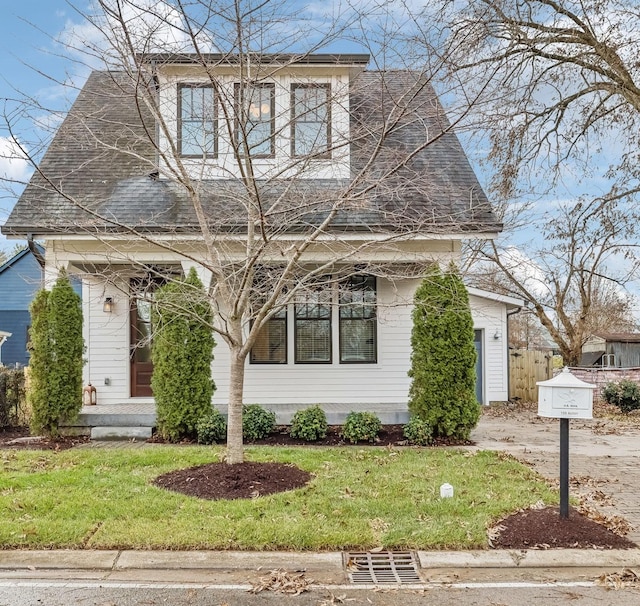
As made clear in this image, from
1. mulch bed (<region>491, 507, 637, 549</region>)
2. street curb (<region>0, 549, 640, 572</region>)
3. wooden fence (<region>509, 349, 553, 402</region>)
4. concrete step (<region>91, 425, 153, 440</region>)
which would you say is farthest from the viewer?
wooden fence (<region>509, 349, 553, 402</region>)

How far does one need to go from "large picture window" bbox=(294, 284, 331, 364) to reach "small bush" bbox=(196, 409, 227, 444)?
306 centimetres

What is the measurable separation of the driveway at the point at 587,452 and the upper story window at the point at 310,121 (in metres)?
5.01

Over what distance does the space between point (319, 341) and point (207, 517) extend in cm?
699

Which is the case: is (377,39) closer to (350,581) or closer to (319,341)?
(350,581)

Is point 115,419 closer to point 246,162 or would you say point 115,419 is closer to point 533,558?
point 246,162

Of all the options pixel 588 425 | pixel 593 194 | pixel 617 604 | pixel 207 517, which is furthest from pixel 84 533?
pixel 593 194

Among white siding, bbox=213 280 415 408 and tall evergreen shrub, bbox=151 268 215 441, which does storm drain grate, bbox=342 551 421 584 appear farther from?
white siding, bbox=213 280 415 408

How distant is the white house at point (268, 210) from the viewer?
761 cm

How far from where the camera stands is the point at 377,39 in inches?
260

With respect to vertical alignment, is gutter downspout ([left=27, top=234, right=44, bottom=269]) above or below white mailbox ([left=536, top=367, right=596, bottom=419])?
above

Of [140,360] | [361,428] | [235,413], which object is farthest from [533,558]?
[140,360]

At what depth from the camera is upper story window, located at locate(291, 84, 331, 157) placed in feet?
24.4

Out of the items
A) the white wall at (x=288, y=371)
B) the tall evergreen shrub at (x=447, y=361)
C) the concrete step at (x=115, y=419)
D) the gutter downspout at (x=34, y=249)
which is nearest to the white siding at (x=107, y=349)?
the white wall at (x=288, y=371)

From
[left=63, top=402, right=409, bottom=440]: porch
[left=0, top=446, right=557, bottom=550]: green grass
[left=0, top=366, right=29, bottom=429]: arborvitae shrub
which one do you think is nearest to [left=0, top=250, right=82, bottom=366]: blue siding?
[left=0, top=366, right=29, bottom=429]: arborvitae shrub
